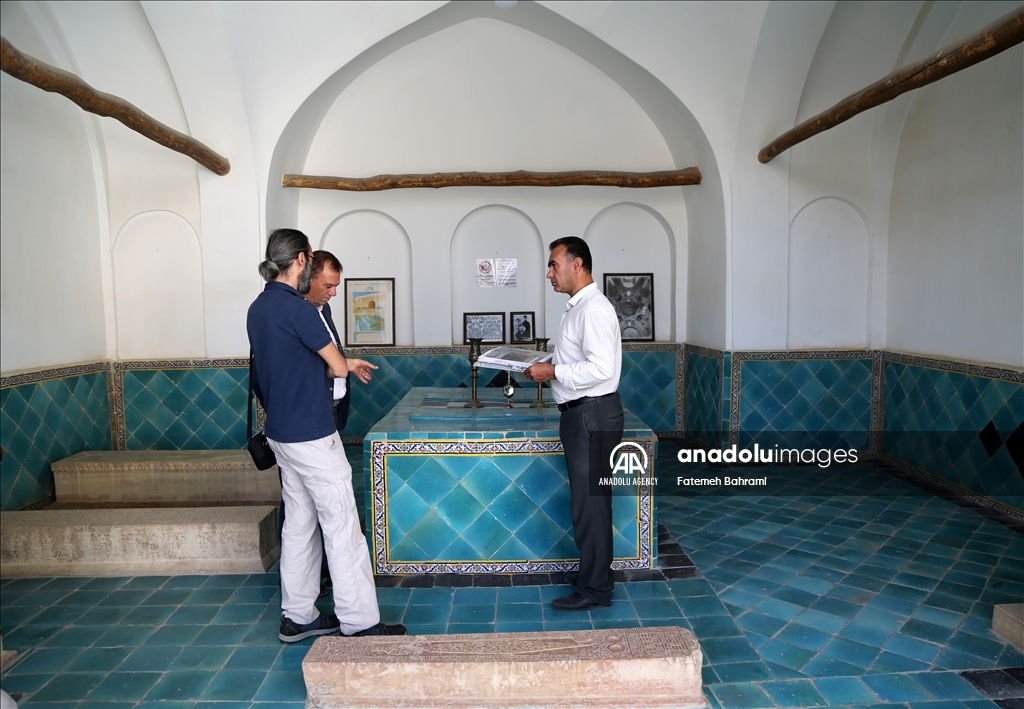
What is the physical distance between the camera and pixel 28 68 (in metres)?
3.74

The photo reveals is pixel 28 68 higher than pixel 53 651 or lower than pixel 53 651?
higher

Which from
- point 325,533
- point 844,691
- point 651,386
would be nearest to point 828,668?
point 844,691

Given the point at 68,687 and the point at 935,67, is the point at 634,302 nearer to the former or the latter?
the point at 935,67

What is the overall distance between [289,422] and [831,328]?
238 inches

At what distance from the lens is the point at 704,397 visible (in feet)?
24.5

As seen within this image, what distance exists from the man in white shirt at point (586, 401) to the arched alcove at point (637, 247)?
4.64 meters

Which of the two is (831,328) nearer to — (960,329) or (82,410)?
(960,329)

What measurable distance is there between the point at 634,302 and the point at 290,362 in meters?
5.77

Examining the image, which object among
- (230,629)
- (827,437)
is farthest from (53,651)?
(827,437)

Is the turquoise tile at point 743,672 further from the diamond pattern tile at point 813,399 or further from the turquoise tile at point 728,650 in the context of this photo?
the diamond pattern tile at point 813,399

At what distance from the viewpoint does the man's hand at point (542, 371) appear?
347 cm

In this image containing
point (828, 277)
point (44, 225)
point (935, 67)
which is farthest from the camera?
point (828, 277)

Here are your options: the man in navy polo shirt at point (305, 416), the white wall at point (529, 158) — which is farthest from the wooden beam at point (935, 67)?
the man in navy polo shirt at point (305, 416)

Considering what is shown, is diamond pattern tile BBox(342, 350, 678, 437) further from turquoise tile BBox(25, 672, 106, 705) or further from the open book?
turquoise tile BBox(25, 672, 106, 705)
